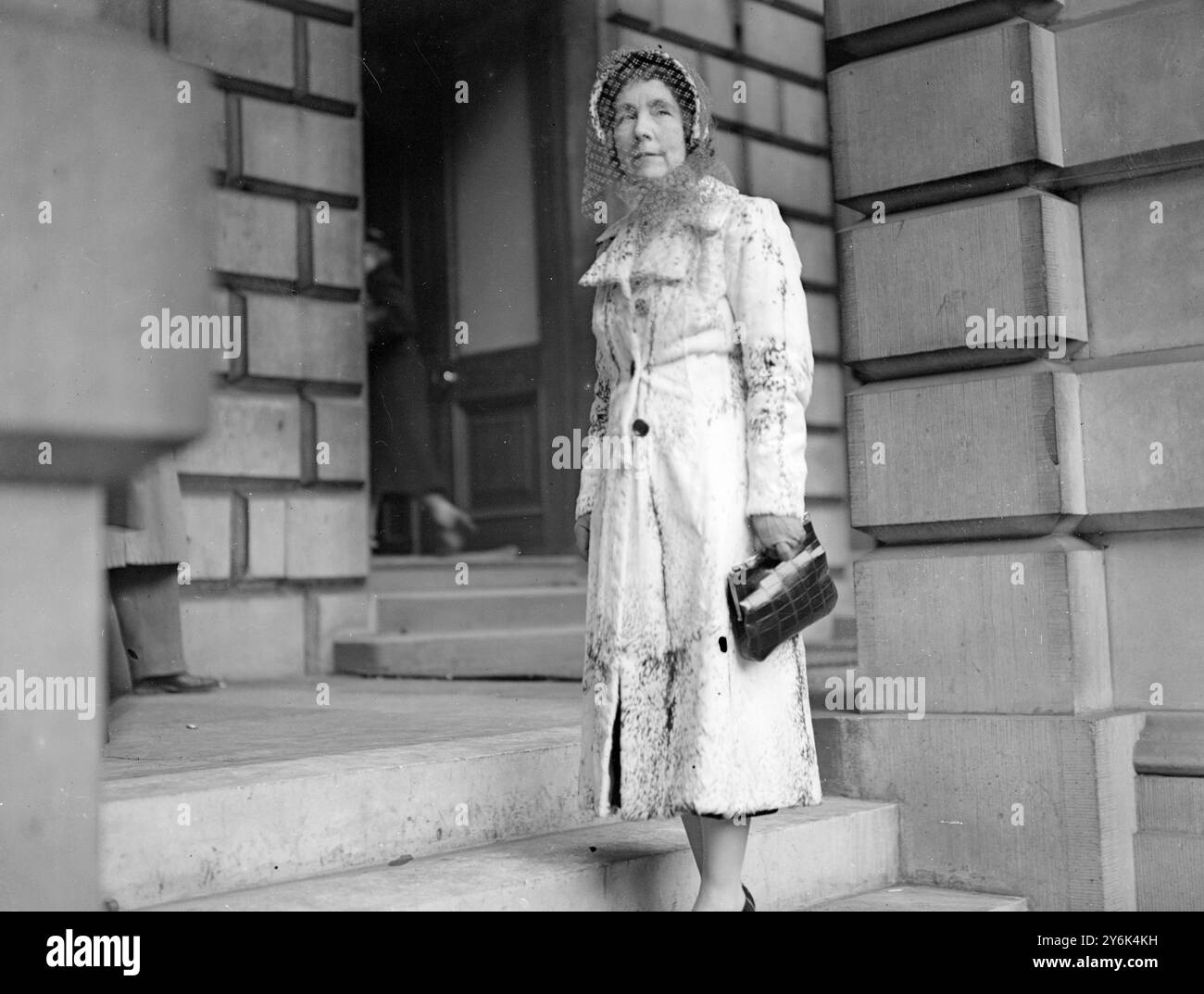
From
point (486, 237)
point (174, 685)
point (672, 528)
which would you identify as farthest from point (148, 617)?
point (486, 237)

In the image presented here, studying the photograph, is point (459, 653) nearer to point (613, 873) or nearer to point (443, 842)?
point (443, 842)

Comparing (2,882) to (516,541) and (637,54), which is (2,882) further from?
(516,541)

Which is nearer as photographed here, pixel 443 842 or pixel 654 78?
pixel 654 78

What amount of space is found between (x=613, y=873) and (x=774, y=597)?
0.81 meters

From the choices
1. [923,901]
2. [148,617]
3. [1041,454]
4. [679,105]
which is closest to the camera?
[679,105]

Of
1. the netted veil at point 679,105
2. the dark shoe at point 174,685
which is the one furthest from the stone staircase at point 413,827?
the netted veil at point 679,105

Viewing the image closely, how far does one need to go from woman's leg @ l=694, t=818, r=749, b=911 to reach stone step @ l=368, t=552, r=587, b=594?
4.78m

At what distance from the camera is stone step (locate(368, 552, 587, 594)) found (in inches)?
311

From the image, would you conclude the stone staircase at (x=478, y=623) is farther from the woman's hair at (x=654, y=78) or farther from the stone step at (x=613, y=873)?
the woman's hair at (x=654, y=78)

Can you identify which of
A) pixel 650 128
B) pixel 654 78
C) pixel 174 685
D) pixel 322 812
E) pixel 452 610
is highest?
pixel 654 78

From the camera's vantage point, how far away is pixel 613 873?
10.8 ft

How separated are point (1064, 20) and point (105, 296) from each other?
3463 mm

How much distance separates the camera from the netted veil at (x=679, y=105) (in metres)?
3.12

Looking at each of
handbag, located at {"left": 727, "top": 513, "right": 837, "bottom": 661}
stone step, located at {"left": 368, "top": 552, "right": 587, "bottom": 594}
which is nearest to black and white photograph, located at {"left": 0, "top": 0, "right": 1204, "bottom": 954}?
handbag, located at {"left": 727, "top": 513, "right": 837, "bottom": 661}
